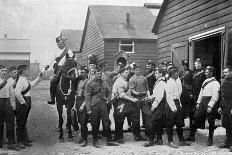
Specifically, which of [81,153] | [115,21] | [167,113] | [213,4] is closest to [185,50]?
[213,4]

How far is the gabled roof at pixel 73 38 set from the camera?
130 feet

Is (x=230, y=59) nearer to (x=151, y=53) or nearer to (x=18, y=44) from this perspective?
(x=151, y=53)

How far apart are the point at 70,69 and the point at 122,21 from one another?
1984 centimetres

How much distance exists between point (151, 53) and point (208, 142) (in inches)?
756

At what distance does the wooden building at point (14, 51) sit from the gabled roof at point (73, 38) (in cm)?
1197

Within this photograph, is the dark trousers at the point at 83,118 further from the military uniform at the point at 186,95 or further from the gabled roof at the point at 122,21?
the gabled roof at the point at 122,21

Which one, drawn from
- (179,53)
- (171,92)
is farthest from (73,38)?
(171,92)

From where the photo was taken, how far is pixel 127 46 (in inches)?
1037

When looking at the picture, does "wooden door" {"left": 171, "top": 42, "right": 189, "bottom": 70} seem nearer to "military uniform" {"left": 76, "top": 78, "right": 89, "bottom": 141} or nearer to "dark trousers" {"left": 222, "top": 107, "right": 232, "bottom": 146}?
"dark trousers" {"left": 222, "top": 107, "right": 232, "bottom": 146}

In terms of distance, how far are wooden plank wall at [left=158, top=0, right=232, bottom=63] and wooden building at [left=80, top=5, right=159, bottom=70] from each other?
37.8 ft

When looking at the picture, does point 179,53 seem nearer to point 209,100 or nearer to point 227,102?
point 209,100

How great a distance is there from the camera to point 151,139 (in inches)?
307

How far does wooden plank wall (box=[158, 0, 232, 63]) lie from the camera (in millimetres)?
9695

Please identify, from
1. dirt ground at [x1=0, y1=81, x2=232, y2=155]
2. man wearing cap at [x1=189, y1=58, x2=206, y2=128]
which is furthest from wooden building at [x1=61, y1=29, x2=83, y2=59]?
man wearing cap at [x1=189, y1=58, x2=206, y2=128]
